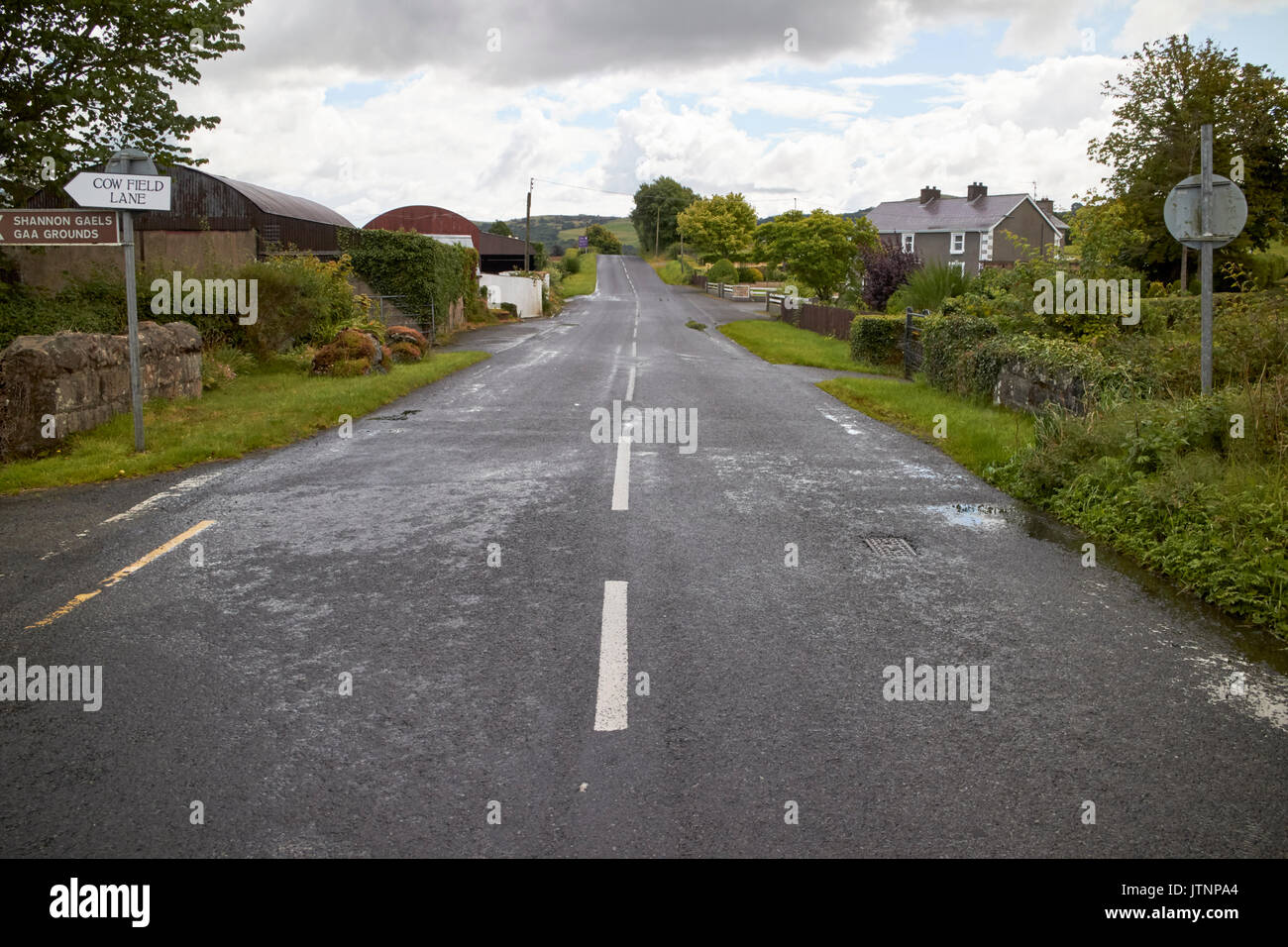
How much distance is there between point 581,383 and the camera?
62.8 ft

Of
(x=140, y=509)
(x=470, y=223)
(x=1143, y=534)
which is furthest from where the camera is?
(x=470, y=223)

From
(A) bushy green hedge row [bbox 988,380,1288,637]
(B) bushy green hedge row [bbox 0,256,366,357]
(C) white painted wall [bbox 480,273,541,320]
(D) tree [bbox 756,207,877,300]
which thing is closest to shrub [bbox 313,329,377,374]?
(B) bushy green hedge row [bbox 0,256,366,357]

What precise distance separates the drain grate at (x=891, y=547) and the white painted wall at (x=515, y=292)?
131 feet

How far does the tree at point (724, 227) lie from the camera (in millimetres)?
97750

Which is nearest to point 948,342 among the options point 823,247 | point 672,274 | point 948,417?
point 948,417

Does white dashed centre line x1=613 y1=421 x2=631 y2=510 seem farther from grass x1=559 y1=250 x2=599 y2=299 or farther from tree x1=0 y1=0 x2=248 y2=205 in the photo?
grass x1=559 y1=250 x2=599 y2=299

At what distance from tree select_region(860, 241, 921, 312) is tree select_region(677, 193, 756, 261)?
6638cm

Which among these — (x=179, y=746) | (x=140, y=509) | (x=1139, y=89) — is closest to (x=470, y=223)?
(x=1139, y=89)

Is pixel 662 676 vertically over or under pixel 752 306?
under

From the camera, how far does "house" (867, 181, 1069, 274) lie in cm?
7131

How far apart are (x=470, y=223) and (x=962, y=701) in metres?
73.9
